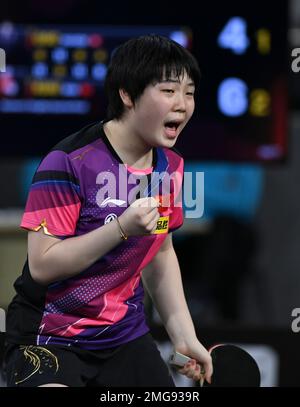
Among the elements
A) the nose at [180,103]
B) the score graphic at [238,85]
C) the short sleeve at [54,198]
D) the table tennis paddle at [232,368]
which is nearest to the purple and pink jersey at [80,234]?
the short sleeve at [54,198]

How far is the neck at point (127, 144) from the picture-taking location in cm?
371

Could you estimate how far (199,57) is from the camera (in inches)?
253

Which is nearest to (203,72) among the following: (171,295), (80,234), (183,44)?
(183,44)

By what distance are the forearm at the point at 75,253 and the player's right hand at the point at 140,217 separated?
39mm

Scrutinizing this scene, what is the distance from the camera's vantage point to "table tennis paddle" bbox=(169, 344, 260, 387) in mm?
4078

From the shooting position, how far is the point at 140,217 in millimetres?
3391

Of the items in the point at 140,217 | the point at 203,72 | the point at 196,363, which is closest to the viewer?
the point at 140,217

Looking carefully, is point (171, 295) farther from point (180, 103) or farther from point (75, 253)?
point (180, 103)

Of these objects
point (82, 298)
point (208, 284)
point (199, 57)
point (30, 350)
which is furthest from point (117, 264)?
point (208, 284)

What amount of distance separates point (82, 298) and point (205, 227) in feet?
13.6

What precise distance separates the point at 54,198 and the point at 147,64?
0.54 m

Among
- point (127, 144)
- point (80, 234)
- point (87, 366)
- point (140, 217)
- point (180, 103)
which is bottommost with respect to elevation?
point (87, 366)

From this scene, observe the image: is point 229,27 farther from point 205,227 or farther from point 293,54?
point 205,227

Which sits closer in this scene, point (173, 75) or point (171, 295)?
point (173, 75)
